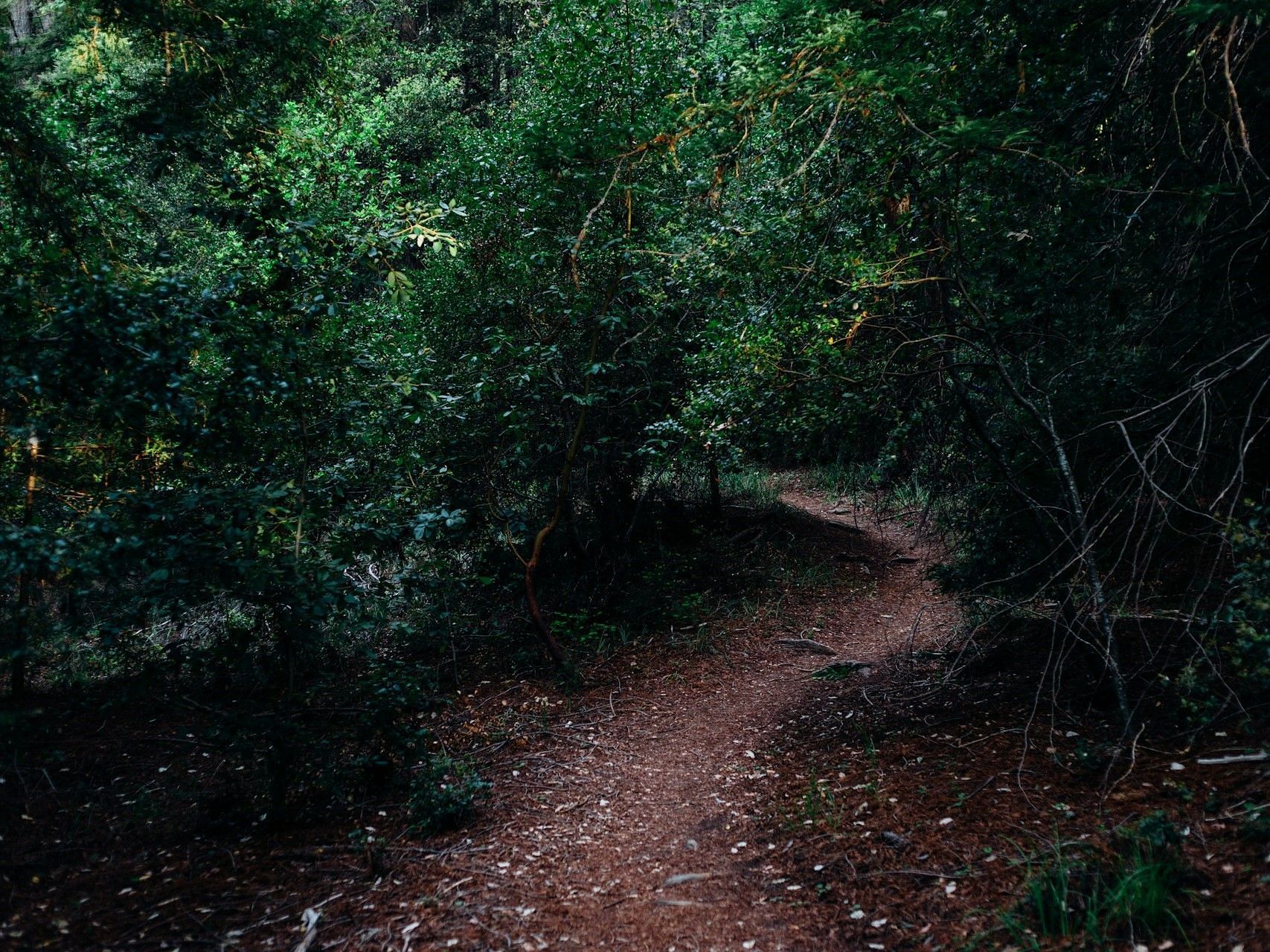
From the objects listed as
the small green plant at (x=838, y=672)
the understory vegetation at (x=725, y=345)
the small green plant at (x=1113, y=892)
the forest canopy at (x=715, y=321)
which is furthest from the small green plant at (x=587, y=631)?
the small green plant at (x=1113, y=892)

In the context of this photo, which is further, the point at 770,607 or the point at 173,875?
the point at 770,607

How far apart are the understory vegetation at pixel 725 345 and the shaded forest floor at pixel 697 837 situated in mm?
186

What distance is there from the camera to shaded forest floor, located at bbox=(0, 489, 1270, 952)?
10.6ft

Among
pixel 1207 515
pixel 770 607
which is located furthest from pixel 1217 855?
pixel 770 607

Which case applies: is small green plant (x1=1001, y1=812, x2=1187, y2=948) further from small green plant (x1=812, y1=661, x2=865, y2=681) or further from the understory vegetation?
small green plant (x1=812, y1=661, x2=865, y2=681)

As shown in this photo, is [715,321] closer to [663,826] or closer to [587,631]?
[663,826]

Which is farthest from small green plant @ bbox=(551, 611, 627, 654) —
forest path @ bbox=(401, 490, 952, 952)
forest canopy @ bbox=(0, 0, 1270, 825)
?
forest canopy @ bbox=(0, 0, 1270, 825)

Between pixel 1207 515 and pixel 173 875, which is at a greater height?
pixel 1207 515

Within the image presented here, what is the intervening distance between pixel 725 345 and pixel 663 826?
294cm

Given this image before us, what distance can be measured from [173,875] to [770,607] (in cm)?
618

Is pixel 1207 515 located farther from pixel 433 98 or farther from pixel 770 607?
pixel 433 98

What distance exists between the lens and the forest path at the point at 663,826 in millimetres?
3580

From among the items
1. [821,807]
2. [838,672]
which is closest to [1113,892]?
[821,807]

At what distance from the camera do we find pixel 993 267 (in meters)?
5.07
